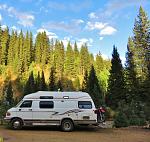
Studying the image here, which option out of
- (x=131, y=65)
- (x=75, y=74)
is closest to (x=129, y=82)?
(x=131, y=65)

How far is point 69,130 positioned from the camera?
24.9m

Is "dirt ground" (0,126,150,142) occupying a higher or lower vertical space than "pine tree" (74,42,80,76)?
lower

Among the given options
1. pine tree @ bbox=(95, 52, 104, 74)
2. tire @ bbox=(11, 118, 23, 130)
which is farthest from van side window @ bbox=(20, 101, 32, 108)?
pine tree @ bbox=(95, 52, 104, 74)

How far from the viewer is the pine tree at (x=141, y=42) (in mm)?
66375

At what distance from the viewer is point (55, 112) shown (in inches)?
987

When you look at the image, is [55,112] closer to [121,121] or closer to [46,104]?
[46,104]

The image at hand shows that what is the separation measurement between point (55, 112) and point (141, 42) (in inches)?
1832

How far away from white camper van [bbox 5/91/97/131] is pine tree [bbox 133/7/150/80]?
40861 millimetres

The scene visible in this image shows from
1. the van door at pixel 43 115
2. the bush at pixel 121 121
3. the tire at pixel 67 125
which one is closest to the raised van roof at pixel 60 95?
the van door at pixel 43 115

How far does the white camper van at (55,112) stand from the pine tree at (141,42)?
1609 inches

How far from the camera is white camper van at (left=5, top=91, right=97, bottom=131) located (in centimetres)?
2498

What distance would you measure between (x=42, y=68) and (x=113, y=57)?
289ft

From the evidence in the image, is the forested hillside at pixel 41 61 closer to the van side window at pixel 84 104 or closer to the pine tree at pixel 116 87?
the pine tree at pixel 116 87

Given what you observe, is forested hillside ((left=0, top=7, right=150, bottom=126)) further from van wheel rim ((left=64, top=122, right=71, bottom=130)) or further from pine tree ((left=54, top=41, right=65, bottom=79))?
van wheel rim ((left=64, top=122, right=71, bottom=130))
